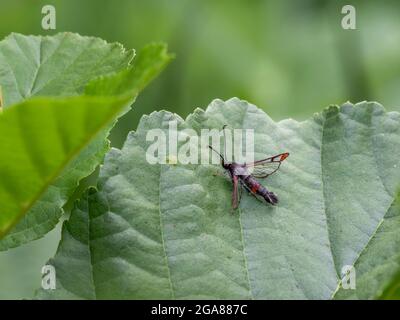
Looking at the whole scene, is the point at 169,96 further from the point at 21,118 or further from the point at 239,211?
the point at 21,118

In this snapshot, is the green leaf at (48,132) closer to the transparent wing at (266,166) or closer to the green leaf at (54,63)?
the green leaf at (54,63)

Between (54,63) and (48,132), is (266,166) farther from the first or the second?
(48,132)

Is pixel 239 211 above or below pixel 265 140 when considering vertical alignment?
below

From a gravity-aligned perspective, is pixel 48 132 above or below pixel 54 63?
below

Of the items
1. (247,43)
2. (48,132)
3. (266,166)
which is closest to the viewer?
(48,132)

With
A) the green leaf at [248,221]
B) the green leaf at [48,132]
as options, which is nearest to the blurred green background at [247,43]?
the green leaf at [248,221]

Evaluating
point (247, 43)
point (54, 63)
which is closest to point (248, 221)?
point (54, 63)
